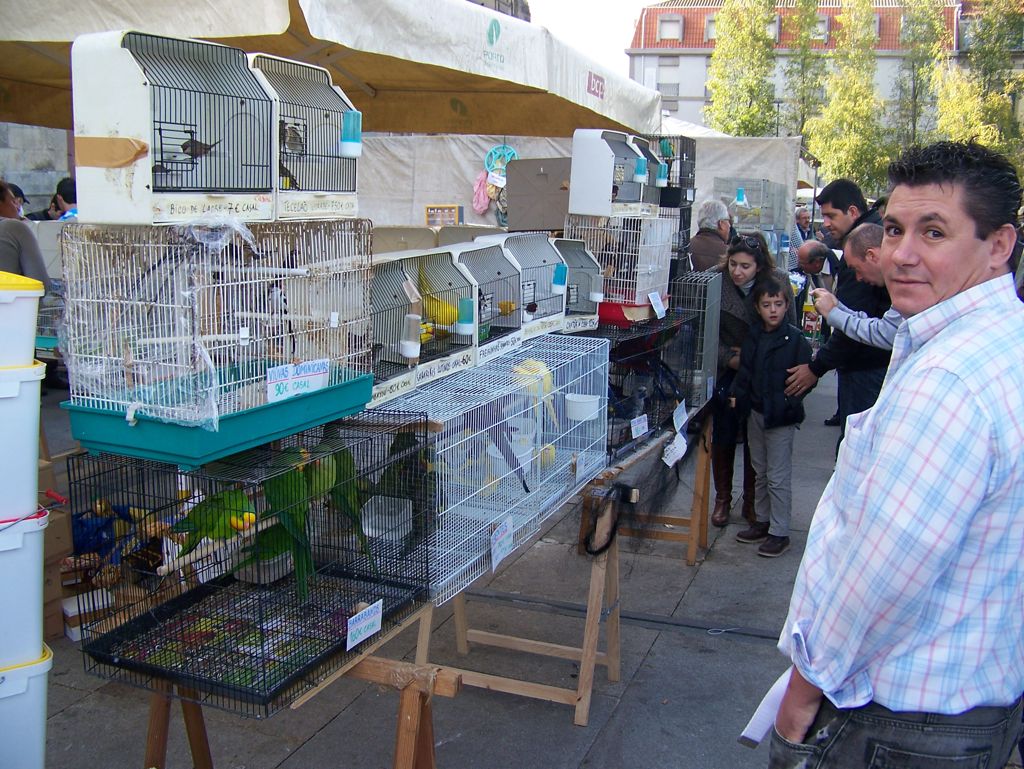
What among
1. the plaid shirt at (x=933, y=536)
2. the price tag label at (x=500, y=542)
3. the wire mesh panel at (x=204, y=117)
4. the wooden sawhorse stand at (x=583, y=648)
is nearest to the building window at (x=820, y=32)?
the wooden sawhorse stand at (x=583, y=648)

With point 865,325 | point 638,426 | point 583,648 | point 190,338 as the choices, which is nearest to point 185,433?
point 190,338

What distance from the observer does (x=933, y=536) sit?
141 cm

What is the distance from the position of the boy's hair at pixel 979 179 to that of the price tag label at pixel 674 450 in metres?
2.71

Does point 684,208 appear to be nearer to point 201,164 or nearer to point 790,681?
point 201,164

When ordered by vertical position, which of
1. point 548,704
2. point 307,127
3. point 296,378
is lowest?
point 548,704

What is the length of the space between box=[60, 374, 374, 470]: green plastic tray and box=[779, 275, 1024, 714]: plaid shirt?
1.35 metres

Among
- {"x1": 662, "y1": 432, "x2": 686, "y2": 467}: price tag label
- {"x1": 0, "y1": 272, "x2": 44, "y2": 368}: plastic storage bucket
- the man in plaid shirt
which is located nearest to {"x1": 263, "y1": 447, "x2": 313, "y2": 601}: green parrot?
{"x1": 0, "y1": 272, "x2": 44, "y2": 368}: plastic storage bucket

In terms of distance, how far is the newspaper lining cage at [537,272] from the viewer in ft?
12.9

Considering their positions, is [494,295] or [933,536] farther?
[494,295]

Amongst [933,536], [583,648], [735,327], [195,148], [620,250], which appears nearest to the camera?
[933,536]

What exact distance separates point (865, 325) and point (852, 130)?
1183 inches

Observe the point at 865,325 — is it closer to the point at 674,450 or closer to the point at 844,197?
the point at 674,450

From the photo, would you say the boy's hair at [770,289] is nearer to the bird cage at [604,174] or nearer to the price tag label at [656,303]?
the price tag label at [656,303]

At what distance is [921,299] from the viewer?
160 centimetres
